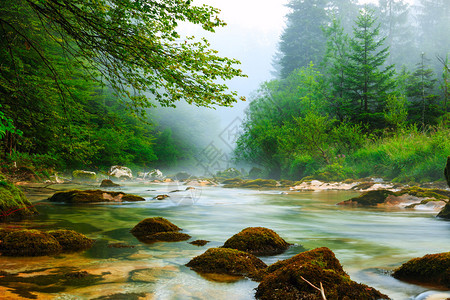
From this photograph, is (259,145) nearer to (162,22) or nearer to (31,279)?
(162,22)

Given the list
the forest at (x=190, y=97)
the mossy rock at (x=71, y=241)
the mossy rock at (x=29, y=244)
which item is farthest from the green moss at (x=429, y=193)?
the mossy rock at (x=29, y=244)

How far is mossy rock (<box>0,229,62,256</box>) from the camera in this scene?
4863 mm

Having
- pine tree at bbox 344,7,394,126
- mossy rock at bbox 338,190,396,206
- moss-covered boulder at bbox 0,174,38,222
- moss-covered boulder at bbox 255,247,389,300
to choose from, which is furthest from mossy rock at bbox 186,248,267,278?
pine tree at bbox 344,7,394,126

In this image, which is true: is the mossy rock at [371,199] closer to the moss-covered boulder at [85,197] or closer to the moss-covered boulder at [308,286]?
the moss-covered boulder at [85,197]

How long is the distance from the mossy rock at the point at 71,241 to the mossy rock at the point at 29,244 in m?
0.13

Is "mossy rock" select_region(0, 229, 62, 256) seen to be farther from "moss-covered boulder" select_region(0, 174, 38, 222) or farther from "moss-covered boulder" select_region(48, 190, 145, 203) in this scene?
"moss-covered boulder" select_region(48, 190, 145, 203)

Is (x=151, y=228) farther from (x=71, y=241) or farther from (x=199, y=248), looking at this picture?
(x=71, y=241)

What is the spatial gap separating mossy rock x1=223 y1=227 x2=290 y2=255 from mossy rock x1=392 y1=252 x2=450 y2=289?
70.7 inches

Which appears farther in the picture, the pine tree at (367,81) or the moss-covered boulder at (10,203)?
the pine tree at (367,81)

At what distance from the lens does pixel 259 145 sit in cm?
3353

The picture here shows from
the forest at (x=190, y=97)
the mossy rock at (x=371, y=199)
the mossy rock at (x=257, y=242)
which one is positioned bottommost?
the mossy rock at (x=371, y=199)

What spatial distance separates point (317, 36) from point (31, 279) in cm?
6552

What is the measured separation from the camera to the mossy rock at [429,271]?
3854 millimetres

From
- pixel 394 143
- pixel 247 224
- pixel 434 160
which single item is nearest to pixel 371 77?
pixel 394 143
